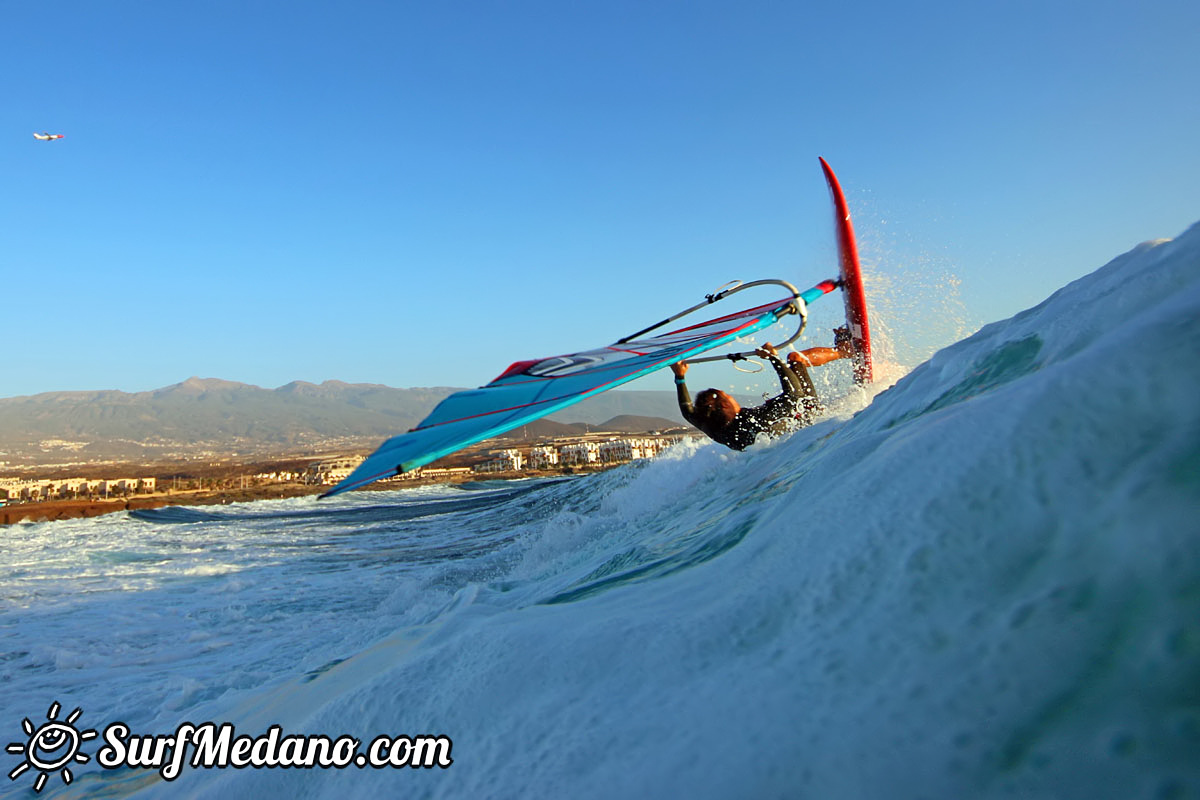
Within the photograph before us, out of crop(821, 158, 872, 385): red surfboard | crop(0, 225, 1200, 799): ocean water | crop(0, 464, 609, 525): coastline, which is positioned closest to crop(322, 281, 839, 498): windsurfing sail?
crop(821, 158, 872, 385): red surfboard

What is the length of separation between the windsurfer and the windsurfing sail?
0.88 ft

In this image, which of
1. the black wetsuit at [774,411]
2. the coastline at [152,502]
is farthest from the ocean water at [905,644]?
the coastline at [152,502]

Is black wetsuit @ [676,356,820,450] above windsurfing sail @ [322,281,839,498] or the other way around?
the other way around

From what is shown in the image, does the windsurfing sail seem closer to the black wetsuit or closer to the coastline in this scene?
the black wetsuit

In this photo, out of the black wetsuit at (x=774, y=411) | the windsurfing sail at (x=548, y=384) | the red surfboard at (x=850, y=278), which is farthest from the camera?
the red surfboard at (x=850, y=278)

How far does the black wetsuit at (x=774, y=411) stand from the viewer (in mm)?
6945

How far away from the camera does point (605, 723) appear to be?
4.84 ft

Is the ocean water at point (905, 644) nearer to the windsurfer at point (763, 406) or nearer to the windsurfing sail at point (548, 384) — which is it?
the windsurfing sail at point (548, 384)

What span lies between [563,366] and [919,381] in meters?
3.75

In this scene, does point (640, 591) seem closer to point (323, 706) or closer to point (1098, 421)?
point (323, 706)

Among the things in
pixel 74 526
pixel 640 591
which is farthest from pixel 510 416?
pixel 74 526

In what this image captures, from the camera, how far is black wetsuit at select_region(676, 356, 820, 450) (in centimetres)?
695

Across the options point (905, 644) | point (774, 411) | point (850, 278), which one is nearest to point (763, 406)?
point (774, 411)

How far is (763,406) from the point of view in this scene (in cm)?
Result: 733
